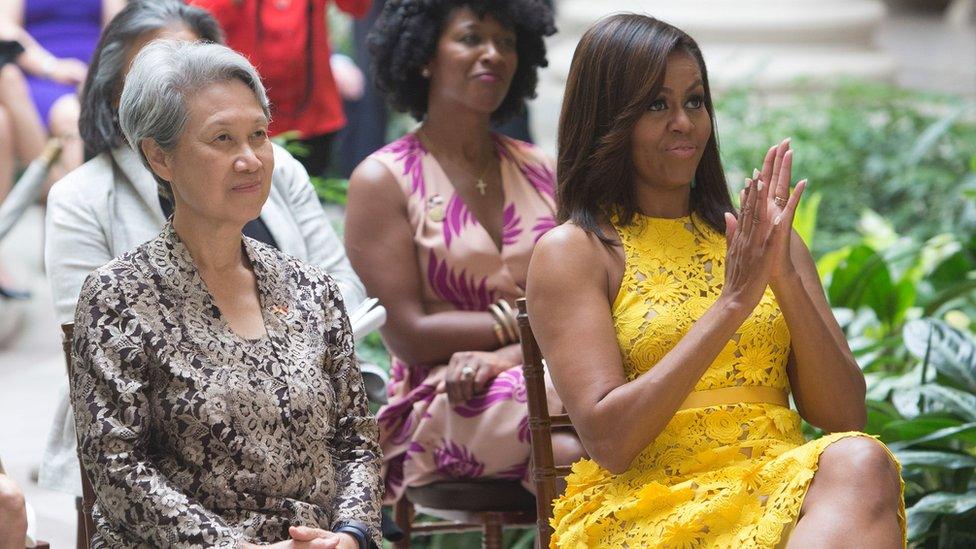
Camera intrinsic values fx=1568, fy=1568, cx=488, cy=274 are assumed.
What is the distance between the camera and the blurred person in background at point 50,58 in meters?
6.66

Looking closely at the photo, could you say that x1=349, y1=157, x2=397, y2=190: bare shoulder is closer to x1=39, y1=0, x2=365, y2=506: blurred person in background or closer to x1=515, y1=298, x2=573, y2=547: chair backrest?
x1=39, y1=0, x2=365, y2=506: blurred person in background

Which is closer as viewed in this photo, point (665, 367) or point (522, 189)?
point (665, 367)

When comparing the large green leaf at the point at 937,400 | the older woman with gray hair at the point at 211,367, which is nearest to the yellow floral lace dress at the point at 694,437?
the older woman with gray hair at the point at 211,367

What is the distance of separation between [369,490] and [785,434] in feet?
2.75

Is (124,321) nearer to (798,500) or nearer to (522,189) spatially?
(798,500)

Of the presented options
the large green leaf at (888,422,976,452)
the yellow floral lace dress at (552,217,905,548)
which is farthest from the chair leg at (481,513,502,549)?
the large green leaf at (888,422,976,452)

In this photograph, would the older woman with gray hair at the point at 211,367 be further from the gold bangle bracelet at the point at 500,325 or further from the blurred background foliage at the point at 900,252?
the blurred background foliage at the point at 900,252

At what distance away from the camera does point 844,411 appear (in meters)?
3.21

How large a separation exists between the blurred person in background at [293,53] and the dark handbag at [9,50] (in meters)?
1.44

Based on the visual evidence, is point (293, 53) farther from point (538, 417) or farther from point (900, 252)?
point (538, 417)

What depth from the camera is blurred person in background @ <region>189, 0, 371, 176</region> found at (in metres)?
5.29

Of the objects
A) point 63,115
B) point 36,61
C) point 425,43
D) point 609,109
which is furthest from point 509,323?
point 36,61

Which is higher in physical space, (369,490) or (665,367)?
(665,367)

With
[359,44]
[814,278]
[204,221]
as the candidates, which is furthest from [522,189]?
[359,44]
